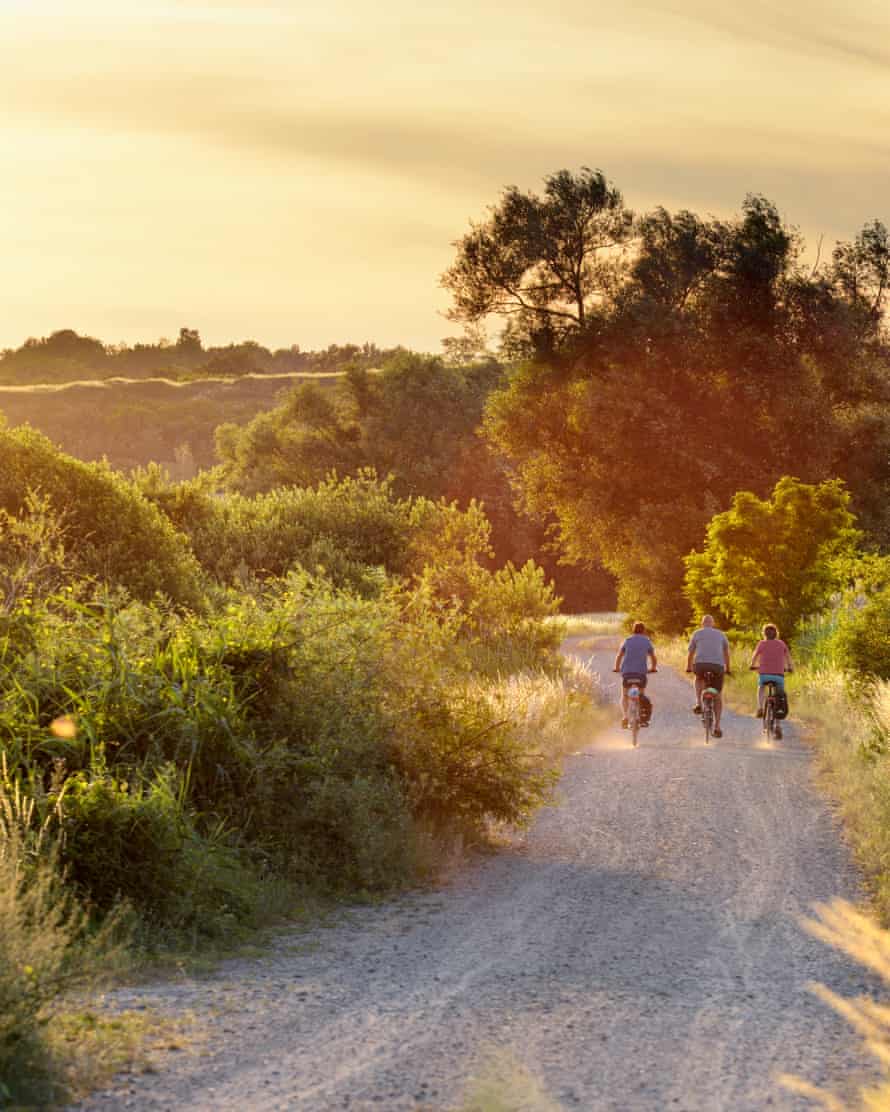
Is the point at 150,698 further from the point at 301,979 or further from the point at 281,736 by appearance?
the point at 301,979

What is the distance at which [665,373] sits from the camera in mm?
46688

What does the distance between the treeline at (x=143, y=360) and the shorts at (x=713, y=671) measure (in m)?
103

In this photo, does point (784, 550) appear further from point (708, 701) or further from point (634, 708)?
point (634, 708)

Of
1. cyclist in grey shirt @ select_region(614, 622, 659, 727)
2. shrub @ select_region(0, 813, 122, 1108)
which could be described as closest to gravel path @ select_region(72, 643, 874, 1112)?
shrub @ select_region(0, 813, 122, 1108)

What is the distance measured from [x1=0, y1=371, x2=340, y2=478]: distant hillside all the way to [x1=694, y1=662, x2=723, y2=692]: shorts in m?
72.5

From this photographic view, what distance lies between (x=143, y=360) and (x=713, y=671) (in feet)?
418

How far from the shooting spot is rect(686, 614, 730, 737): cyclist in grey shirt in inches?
830

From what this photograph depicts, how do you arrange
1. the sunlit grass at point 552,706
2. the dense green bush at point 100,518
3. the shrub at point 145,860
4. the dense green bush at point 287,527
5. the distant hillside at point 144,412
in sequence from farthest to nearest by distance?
the distant hillside at point 144,412
the dense green bush at point 287,527
the dense green bush at point 100,518
the sunlit grass at point 552,706
the shrub at point 145,860

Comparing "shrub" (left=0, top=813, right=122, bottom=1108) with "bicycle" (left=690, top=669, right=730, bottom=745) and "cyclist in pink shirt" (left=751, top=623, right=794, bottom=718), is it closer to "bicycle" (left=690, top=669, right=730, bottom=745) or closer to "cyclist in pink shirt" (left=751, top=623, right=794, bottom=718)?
"bicycle" (left=690, top=669, right=730, bottom=745)

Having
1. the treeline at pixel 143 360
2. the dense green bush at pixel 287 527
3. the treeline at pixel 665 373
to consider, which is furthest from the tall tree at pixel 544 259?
the treeline at pixel 143 360

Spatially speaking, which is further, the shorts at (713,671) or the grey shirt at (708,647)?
the grey shirt at (708,647)

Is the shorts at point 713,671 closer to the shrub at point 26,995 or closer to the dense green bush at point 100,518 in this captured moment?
the dense green bush at point 100,518

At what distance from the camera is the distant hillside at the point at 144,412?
9988 centimetres

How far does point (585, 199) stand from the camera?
4781 centimetres
